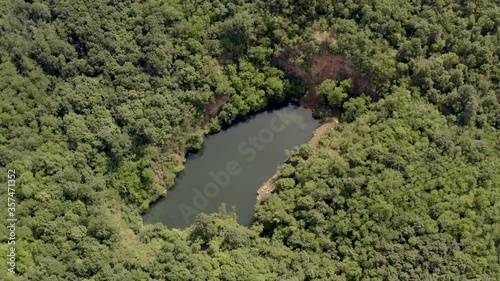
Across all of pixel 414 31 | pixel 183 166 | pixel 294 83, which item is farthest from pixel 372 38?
pixel 183 166

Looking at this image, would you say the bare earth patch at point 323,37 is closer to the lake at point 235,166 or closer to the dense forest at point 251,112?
the dense forest at point 251,112

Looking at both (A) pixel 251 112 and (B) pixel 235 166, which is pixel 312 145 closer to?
(A) pixel 251 112

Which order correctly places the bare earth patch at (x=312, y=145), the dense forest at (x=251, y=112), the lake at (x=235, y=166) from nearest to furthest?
the dense forest at (x=251, y=112) < the lake at (x=235, y=166) < the bare earth patch at (x=312, y=145)

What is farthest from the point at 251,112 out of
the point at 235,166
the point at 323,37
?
the point at 323,37

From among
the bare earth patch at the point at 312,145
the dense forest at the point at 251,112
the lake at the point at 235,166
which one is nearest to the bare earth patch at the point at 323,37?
the dense forest at the point at 251,112

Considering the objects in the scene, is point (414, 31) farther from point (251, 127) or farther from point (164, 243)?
point (164, 243)

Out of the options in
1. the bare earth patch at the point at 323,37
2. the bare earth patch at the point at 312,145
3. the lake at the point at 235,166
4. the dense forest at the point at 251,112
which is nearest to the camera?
the dense forest at the point at 251,112
